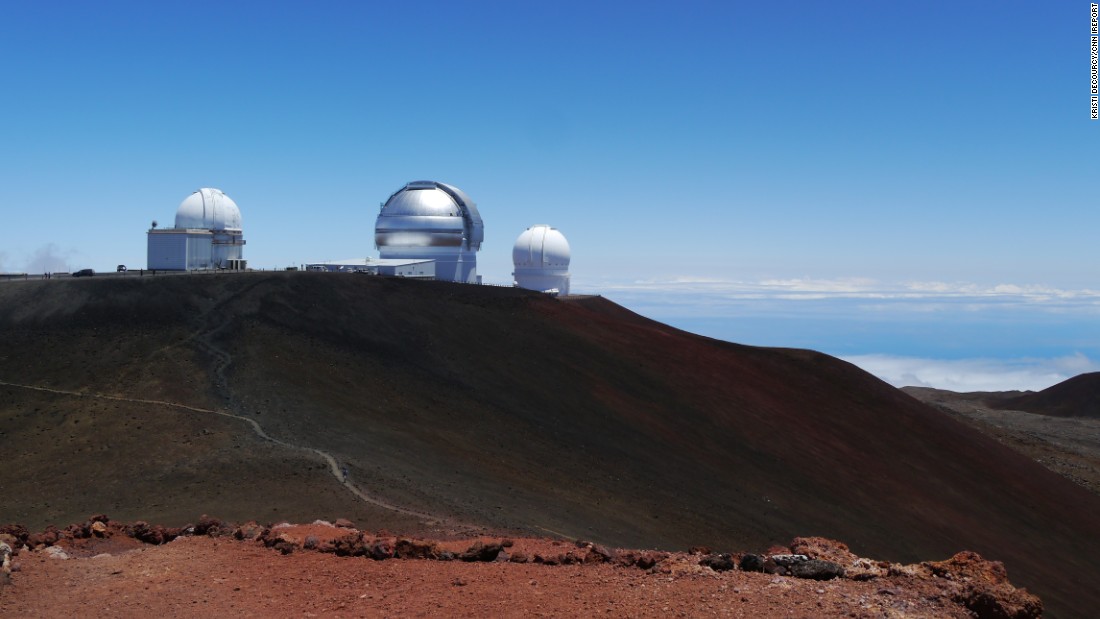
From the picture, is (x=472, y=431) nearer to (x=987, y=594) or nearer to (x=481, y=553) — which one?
(x=481, y=553)

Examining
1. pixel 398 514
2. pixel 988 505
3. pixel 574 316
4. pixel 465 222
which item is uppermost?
pixel 465 222

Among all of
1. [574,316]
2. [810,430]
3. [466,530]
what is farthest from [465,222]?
[466,530]

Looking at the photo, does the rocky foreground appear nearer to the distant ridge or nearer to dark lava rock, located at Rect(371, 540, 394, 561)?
dark lava rock, located at Rect(371, 540, 394, 561)

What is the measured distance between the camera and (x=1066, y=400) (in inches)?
3167

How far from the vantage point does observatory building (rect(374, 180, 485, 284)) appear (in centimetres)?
5297

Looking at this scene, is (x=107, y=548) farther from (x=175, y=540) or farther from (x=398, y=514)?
(x=398, y=514)

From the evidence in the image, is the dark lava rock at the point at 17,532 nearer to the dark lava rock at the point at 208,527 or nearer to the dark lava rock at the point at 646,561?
the dark lava rock at the point at 208,527

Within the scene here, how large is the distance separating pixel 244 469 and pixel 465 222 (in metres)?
34.8

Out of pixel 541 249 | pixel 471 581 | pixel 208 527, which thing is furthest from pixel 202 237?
pixel 471 581

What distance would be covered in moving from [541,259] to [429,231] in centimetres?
814

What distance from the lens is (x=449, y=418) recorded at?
27.5 metres

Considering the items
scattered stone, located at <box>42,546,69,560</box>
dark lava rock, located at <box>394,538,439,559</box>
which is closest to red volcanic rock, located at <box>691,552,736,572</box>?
dark lava rock, located at <box>394,538,439,559</box>

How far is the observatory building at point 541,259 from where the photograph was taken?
191 feet

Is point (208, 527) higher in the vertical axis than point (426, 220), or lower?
lower
